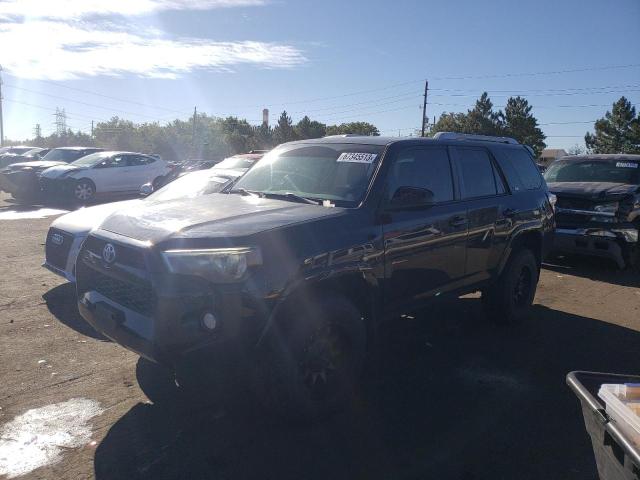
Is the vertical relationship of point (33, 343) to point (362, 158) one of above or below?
below

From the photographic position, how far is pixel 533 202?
6.12 meters

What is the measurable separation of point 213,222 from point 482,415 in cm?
233

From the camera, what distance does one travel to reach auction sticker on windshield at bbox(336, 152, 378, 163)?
4.34 meters

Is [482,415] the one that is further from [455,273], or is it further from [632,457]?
[632,457]

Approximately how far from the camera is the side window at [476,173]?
5.14 meters

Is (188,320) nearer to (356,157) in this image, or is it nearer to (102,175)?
(356,157)

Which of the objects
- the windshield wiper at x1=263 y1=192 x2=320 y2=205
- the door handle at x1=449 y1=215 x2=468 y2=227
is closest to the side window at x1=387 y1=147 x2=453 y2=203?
the door handle at x1=449 y1=215 x2=468 y2=227

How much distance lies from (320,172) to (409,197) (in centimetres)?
80

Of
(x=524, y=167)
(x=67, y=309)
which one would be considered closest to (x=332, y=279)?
(x=67, y=309)

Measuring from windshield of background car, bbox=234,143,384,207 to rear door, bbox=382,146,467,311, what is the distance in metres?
0.23

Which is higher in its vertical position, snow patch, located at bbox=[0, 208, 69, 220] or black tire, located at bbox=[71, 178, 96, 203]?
black tire, located at bbox=[71, 178, 96, 203]

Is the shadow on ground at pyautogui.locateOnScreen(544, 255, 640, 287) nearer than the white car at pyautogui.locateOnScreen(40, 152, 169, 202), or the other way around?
the shadow on ground at pyautogui.locateOnScreen(544, 255, 640, 287)

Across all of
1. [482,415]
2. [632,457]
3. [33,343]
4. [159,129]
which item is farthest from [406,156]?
[159,129]

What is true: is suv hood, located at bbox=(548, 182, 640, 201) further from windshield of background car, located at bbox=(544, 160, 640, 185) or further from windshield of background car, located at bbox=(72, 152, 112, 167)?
windshield of background car, located at bbox=(72, 152, 112, 167)
